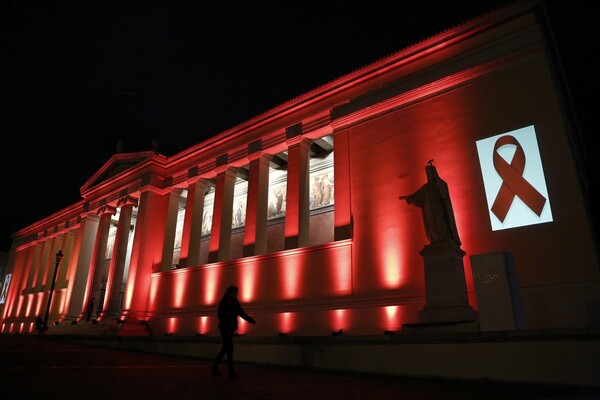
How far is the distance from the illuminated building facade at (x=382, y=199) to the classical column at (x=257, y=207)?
68 millimetres

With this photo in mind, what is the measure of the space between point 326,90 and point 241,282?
27.1 ft

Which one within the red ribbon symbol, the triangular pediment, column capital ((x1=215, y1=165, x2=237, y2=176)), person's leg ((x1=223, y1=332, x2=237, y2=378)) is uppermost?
the triangular pediment

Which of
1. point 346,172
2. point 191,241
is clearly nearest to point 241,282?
point 191,241

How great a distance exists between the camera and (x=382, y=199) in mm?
13148

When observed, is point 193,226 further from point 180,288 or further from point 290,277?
point 290,277

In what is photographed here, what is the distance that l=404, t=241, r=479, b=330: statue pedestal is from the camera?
788 centimetres

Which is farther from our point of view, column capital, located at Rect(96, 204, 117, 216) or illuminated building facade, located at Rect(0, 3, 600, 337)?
column capital, located at Rect(96, 204, 117, 216)

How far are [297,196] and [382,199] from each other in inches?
151

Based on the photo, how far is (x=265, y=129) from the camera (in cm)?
1789

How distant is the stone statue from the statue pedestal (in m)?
0.25

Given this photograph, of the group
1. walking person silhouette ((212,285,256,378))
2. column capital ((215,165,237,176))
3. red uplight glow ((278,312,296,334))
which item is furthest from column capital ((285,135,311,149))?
walking person silhouette ((212,285,256,378))

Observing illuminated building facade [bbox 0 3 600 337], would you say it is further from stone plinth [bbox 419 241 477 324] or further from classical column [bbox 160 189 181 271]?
stone plinth [bbox 419 241 477 324]

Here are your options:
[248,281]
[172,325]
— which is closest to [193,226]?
[172,325]

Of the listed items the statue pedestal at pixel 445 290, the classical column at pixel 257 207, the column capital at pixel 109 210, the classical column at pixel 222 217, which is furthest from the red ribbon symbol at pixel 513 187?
the column capital at pixel 109 210
